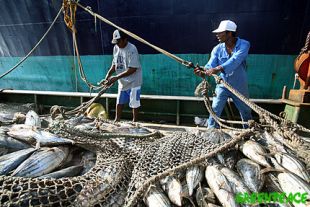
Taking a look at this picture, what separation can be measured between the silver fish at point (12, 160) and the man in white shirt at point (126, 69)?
2.68 m

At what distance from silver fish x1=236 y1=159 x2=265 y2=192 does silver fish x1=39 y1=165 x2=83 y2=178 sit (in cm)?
148

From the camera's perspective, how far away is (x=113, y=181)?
194 cm

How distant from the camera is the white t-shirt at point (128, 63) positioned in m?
4.95

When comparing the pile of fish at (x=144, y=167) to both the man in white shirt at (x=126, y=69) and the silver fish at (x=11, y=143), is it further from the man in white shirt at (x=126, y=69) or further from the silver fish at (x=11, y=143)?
the man in white shirt at (x=126, y=69)

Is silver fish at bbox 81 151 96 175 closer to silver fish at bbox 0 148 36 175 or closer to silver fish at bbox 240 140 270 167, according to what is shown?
silver fish at bbox 0 148 36 175

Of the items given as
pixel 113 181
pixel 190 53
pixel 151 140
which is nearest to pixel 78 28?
pixel 190 53

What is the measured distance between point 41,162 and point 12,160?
0.28 meters

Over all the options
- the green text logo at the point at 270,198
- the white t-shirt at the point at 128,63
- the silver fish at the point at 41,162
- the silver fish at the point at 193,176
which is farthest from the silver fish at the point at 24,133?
the white t-shirt at the point at 128,63

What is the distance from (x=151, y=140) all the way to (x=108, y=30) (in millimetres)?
5348

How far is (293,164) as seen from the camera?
1.96 m

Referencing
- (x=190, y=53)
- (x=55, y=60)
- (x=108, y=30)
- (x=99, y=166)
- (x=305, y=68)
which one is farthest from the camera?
(x=55, y=60)

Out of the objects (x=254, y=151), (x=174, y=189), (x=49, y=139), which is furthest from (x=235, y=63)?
(x=49, y=139)

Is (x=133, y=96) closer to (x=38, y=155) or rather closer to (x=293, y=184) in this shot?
(x=38, y=155)

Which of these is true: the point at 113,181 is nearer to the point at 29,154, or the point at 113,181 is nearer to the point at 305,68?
the point at 29,154
